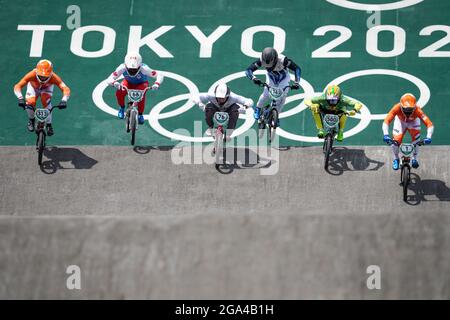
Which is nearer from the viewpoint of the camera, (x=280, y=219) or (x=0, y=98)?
(x=280, y=219)

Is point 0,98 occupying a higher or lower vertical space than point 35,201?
higher

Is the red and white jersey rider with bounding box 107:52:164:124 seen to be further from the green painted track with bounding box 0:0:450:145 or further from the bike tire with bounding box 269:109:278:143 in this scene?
the green painted track with bounding box 0:0:450:145

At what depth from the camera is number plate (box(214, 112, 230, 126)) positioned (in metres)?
20.5

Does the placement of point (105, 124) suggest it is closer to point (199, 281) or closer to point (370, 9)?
point (370, 9)

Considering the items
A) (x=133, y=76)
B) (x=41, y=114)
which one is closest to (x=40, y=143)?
(x=41, y=114)

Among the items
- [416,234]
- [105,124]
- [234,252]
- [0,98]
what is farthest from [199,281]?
[0,98]

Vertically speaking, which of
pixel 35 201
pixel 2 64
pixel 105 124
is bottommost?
pixel 35 201

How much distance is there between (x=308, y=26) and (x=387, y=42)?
71.6 inches

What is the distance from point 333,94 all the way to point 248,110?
4.49 m

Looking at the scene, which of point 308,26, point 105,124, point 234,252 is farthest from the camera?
point 308,26

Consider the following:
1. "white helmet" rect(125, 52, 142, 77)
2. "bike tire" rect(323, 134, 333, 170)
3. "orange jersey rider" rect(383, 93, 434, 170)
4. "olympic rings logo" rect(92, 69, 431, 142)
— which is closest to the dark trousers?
"white helmet" rect(125, 52, 142, 77)

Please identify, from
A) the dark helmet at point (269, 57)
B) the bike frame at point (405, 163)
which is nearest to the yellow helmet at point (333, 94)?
the dark helmet at point (269, 57)

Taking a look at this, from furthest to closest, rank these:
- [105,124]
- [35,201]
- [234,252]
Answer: [105,124] → [35,201] → [234,252]

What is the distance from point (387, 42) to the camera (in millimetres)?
25938
